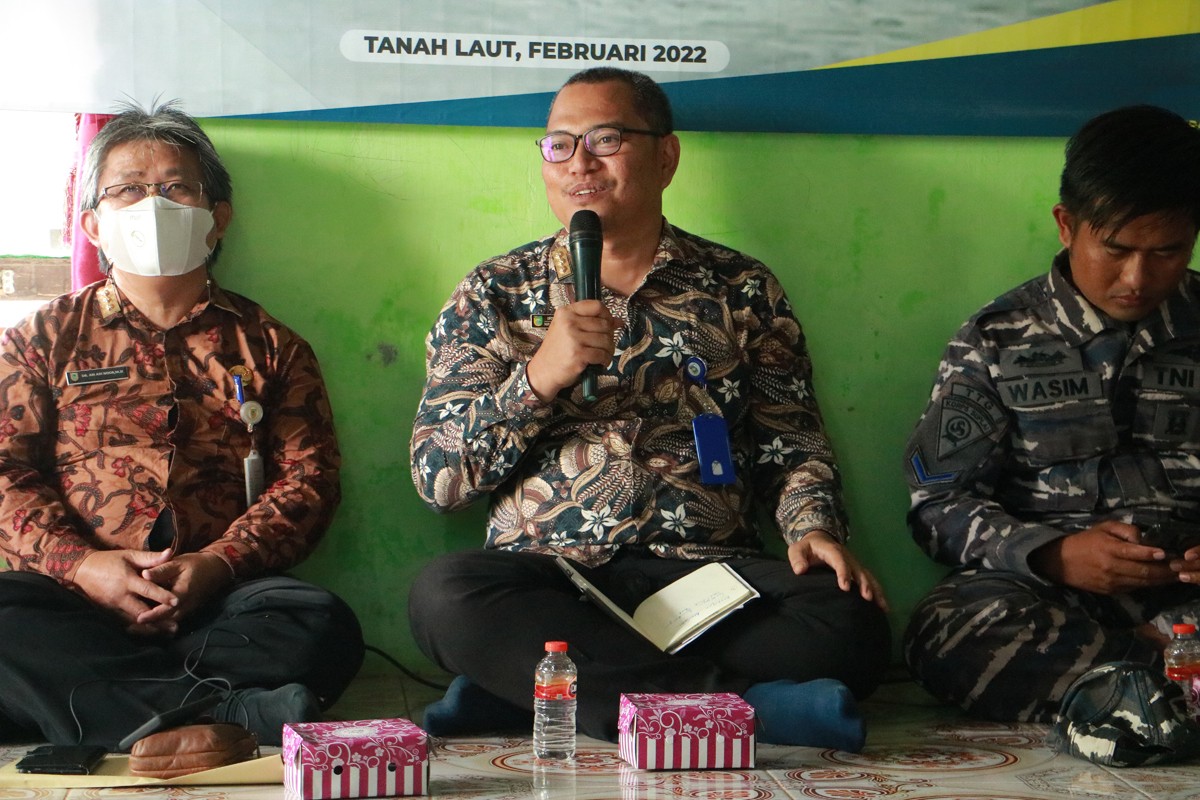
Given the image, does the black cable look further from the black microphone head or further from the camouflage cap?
the camouflage cap

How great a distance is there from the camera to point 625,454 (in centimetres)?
263

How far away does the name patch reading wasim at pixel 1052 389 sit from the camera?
2734 mm

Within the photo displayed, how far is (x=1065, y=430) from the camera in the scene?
107 inches

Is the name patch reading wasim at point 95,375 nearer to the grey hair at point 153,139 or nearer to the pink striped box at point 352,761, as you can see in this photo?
the grey hair at point 153,139

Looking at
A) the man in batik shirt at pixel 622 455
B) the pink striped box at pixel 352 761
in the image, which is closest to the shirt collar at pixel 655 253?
the man in batik shirt at pixel 622 455

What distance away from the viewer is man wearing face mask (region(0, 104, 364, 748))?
239 centimetres

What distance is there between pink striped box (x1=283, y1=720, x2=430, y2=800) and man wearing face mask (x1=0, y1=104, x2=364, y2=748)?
1.44ft

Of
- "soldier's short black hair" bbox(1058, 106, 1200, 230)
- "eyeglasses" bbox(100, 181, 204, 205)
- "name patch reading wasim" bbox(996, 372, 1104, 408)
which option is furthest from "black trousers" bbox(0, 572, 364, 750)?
"soldier's short black hair" bbox(1058, 106, 1200, 230)

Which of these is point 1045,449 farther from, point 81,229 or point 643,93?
point 81,229

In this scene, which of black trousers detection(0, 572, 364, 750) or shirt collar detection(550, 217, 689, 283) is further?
shirt collar detection(550, 217, 689, 283)

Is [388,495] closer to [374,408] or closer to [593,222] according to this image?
[374,408]

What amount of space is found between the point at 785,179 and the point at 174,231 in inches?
54.5

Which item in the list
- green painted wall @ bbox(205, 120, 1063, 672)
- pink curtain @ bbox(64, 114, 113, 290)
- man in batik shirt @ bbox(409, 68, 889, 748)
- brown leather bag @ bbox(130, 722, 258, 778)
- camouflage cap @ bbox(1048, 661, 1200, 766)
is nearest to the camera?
brown leather bag @ bbox(130, 722, 258, 778)

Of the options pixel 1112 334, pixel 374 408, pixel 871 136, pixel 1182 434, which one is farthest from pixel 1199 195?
pixel 374 408
